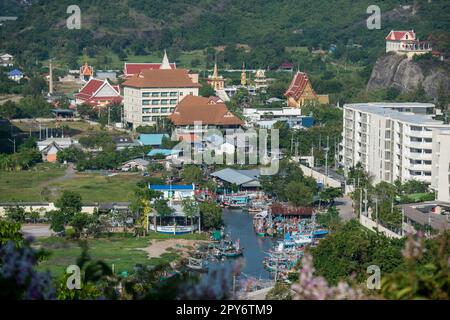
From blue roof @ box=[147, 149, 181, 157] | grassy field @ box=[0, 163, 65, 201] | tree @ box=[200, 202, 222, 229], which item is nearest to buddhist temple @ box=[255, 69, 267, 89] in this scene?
blue roof @ box=[147, 149, 181, 157]

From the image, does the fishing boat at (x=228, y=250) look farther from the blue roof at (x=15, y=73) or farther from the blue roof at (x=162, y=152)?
the blue roof at (x=15, y=73)

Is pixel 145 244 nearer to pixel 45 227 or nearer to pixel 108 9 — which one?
pixel 45 227

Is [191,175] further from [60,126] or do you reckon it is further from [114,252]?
[60,126]

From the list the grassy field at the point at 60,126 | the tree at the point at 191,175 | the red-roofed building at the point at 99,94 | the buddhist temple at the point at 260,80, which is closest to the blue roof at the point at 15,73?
the red-roofed building at the point at 99,94

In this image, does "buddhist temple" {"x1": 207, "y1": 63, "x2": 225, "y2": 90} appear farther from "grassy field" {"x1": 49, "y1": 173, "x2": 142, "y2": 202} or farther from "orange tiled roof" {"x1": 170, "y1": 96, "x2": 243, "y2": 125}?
"grassy field" {"x1": 49, "y1": 173, "x2": 142, "y2": 202}

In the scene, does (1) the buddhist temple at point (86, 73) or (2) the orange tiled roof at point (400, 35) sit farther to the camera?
(1) the buddhist temple at point (86, 73)
